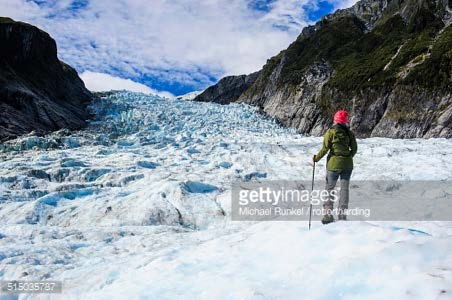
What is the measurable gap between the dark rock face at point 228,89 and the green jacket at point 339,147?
65.9 metres

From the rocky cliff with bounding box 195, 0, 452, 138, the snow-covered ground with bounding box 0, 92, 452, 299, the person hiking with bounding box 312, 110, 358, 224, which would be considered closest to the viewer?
the snow-covered ground with bounding box 0, 92, 452, 299

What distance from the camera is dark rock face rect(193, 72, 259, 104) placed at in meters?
75.6

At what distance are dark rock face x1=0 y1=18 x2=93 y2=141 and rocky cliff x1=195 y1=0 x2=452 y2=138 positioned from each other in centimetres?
1850

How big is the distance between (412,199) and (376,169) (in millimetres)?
4329

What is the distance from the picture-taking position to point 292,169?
16062mm

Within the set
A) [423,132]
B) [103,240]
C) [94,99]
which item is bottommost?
[103,240]

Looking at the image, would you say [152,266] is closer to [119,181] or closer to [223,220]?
[223,220]

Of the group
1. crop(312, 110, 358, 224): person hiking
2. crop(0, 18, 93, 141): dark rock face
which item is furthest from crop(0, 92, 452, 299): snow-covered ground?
crop(0, 18, 93, 141): dark rock face

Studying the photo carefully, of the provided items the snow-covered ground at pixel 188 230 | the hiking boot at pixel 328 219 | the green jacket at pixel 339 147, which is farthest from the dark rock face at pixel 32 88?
the hiking boot at pixel 328 219

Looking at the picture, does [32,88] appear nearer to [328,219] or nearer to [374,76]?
[374,76]

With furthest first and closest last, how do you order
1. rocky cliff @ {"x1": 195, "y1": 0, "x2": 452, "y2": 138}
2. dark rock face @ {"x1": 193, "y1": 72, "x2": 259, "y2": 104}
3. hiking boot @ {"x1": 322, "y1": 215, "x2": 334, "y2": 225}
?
dark rock face @ {"x1": 193, "y1": 72, "x2": 259, "y2": 104}
rocky cliff @ {"x1": 195, "y1": 0, "x2": 452, "y2": 138}
hiking boot @ {"x1": 322, "y1": 215, "x2": 334, "y2": 225}

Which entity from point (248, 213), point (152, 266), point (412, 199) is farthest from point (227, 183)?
point (152, 266)

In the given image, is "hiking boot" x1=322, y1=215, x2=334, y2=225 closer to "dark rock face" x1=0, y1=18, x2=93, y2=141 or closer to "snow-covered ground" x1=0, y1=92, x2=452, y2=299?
"snow-covered ground" x1=0, y1=92, x2=452, y2=299

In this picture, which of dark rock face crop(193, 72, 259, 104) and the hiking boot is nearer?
the hiking boot
